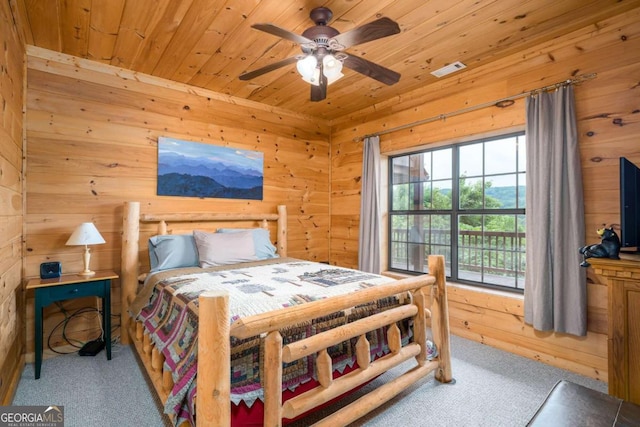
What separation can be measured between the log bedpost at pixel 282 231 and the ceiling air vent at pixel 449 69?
2.23 meters

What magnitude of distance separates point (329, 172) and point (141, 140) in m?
2.42

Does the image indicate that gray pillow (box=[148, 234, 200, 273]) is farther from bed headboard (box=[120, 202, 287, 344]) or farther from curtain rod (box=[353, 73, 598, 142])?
curtain rod (box=[353, 73, 598, 142])

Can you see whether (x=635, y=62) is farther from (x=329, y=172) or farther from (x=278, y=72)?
(x=329, y=172)

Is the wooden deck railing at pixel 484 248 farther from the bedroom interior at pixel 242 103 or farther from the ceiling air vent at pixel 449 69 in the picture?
the ceiling air vent at pixel 449 69

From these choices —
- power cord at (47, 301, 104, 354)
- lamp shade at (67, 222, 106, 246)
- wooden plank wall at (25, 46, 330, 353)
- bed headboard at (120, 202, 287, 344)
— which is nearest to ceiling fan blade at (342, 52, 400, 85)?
wooden plank wall at (25, 46, 330, 353)

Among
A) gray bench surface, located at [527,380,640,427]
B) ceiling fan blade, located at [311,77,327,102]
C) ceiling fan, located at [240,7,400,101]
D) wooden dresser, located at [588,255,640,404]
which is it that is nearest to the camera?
gray bench surface, located at [527,380,640,427]

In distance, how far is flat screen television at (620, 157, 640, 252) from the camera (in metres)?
1.75

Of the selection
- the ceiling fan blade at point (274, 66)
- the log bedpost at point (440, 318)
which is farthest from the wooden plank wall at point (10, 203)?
the log bedpost at point (440, 318)

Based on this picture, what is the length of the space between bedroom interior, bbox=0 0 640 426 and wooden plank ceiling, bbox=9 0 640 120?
0.01 metres

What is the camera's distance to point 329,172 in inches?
181

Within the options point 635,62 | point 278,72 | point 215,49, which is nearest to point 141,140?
point 215,49

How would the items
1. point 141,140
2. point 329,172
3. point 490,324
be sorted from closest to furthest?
point 490,324, point 141,140, point 329,172

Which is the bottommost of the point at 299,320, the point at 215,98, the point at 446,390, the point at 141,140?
the point at 446,390

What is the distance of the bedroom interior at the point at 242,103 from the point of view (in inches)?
82.7
